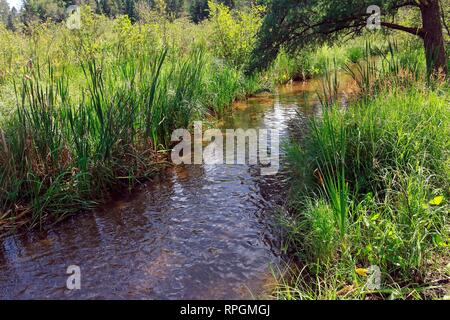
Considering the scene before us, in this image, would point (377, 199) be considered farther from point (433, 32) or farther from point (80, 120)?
point (433, 32)

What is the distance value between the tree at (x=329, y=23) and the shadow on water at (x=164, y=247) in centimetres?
259

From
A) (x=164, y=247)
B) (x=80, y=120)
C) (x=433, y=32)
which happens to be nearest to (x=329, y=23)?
(x=433, y=32)

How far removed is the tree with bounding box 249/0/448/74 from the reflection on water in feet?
8.68

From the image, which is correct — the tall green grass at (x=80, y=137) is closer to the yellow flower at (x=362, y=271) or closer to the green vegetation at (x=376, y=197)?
the green vegetation at (x=376, y=197)

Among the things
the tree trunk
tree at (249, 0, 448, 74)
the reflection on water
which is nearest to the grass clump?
the reflection on water

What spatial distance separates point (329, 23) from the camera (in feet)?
19.7

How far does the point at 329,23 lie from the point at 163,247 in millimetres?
4469

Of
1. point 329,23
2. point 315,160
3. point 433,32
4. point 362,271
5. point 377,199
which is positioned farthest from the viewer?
point 329,23

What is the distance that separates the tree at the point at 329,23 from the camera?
558 cm

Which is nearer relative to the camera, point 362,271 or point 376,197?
point 362,271

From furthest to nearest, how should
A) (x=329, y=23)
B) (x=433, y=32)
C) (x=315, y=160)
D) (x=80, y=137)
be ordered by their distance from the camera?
(x=329, y=23) → (x=433, y=32) → (x=80, y=137) → (x=315, y=160)

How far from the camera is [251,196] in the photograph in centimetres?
445
